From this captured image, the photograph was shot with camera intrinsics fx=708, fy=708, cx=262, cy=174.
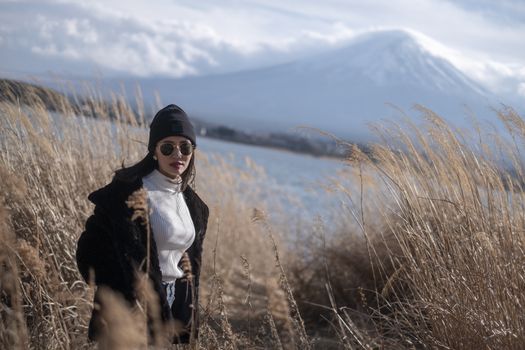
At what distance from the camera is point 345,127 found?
81188 millimetres

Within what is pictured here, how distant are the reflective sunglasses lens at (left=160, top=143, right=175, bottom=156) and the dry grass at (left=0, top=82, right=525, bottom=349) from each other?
12.5 inches

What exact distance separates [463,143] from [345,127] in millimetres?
78140

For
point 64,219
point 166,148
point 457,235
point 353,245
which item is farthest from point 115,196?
point 353,245

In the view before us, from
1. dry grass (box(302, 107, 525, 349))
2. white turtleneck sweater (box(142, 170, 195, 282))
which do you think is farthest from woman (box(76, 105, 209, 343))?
→ dry grass (box(302, 107, 525, 349))

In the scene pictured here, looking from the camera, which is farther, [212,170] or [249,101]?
[249,101]

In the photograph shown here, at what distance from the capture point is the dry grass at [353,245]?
2.88 metres

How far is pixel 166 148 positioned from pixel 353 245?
3.37 m

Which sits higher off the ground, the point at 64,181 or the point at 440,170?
the point at 440,170

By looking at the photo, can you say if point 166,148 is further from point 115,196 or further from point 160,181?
point 115,196

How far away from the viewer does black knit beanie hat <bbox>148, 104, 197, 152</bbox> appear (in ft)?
9.70

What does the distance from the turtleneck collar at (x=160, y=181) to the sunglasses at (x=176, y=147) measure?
0.31 feet

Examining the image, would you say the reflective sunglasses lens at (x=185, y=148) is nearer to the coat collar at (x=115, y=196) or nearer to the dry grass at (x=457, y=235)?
the coat collar at (x=115, y=196)

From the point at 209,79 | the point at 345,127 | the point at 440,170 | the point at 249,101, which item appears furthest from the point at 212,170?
the point at 209,79

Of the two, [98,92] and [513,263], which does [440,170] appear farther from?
[98,92]
